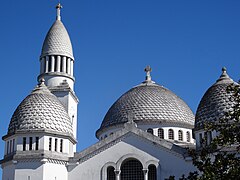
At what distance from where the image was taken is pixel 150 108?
54812mm

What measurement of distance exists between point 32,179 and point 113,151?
7414 millimetres

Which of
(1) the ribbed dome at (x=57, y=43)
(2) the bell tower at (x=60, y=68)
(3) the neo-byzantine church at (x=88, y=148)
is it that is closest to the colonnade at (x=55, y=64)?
(2) the bell tower at (x=60, y=68)

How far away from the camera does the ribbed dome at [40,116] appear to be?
146 ft

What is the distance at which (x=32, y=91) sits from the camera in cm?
4822

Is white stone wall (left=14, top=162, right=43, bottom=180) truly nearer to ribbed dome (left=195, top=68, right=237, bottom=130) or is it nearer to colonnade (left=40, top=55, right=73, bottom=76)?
ribbed dome (left=195, top=68, right=237, bottom=130)

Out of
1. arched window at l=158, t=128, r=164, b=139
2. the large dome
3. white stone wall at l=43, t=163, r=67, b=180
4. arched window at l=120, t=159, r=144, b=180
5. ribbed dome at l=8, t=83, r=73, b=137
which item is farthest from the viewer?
the large dome

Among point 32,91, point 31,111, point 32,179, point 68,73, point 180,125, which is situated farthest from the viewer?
point 68,73

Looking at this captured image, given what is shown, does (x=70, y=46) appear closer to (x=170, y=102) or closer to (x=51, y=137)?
(x=170, y=102)

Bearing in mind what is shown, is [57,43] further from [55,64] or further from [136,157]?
[136,157]

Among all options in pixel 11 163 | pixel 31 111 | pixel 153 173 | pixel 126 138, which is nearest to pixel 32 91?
pixel 31 111

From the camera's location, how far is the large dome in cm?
5397

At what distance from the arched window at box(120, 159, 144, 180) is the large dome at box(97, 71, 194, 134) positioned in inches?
407

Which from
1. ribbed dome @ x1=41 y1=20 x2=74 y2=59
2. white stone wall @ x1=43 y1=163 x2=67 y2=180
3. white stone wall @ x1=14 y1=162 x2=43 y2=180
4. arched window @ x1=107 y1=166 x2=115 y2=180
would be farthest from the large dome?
white stone wall @ x1=14 y1=162 x2=43 y2=180

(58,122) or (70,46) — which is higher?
(70,46)
